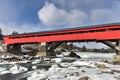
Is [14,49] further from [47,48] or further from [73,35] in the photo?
[73,35]

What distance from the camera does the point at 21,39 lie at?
179 ft

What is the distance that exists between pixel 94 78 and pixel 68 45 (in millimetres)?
77960

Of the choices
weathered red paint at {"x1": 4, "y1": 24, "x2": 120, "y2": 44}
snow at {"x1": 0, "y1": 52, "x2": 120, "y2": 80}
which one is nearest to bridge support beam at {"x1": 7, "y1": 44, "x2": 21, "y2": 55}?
weathered red paint at {"x1": 4, "y1": 24, "x2": 120, "y2": 44}

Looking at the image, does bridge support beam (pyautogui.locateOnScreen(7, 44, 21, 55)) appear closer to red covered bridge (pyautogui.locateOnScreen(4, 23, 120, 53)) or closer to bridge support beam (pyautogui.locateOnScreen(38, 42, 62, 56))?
red covered bridge (pyautogui.locateOnScreen(4, 23, 120, 53))

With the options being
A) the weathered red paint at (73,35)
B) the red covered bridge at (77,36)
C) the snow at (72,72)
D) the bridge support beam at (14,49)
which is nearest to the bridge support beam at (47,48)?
the red covered bridge at (77,36)

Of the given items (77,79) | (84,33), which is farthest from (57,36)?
(77,79)

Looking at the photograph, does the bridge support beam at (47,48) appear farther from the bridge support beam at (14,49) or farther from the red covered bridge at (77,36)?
the bridge support beam at (14,49)

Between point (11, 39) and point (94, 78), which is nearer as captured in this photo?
point (94, 78)

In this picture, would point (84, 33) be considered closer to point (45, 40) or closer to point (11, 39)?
point (45, 40)

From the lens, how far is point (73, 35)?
44750 millimetres

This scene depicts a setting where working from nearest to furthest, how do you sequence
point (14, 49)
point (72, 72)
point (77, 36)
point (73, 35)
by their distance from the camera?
point (72, 72)
point (77, 36)
point (73, 35)
point (14, 49)

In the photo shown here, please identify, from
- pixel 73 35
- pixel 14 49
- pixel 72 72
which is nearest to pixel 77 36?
pixel 73 35

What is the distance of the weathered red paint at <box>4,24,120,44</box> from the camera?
3912 cm

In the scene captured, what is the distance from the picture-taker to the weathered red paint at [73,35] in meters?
39.1
